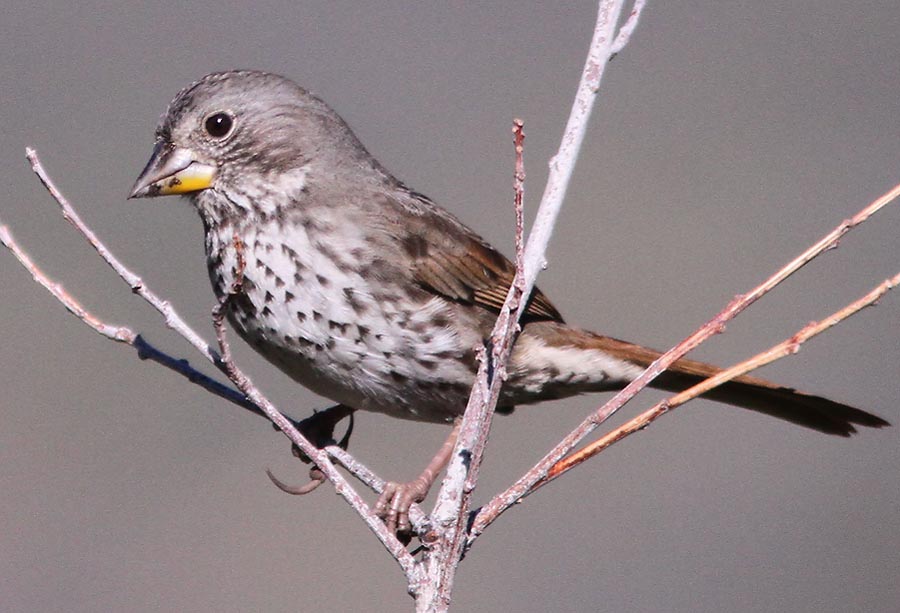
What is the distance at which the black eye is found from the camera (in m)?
3.88

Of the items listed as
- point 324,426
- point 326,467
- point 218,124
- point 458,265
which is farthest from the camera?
point 324,426

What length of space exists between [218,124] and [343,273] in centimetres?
66

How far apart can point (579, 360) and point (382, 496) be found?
1.18 m

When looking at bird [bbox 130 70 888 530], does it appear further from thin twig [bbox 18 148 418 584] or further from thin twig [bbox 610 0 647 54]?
thin twig [bbox 610 0 647 54]

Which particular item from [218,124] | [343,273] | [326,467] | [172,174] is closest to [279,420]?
[326,467]

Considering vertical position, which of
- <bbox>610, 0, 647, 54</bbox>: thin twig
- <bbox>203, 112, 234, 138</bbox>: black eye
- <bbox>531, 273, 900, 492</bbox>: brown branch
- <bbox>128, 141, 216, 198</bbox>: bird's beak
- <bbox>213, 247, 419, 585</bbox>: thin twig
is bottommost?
<bbox>213, 247, 419, 585</bbox>: thin twig

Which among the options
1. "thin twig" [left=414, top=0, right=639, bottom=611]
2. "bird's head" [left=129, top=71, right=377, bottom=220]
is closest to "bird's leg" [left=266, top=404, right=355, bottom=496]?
"bird's head" [left=129, top=71, right=377, bottom=220]

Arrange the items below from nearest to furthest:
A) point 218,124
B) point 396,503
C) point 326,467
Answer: point 326,467 < point 396,503 < point 218,124

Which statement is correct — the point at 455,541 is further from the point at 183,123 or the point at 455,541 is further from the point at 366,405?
the point at 183,123

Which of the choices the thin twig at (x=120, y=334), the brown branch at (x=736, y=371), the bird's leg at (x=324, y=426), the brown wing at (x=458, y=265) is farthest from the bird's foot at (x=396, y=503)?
the brown branch at (x=736, y=371)

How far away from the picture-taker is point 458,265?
4.17 meters

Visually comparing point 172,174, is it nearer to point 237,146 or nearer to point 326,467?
point 237,146

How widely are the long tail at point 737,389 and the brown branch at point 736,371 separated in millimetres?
1446

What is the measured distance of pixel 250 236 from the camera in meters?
3.81
